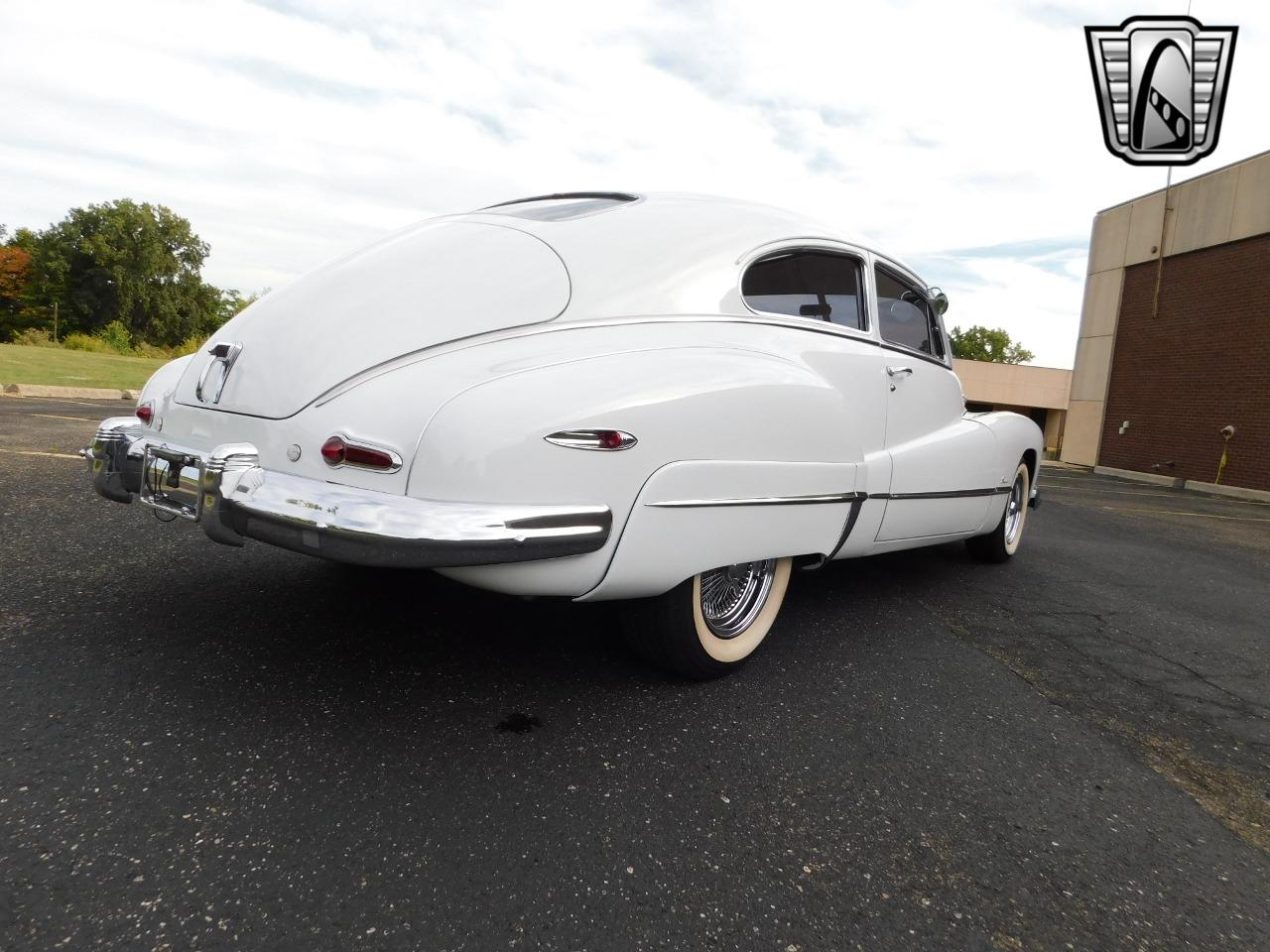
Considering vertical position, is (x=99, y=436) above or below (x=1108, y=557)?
above

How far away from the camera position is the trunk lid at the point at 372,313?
230cm

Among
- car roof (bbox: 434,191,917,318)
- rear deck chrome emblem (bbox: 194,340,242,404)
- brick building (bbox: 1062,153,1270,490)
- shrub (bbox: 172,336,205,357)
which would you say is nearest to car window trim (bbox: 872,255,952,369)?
car roof (bbox: 434,191,917,318)

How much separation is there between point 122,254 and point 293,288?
6032 centimetres

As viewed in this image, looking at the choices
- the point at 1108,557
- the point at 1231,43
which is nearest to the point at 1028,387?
the point at 1231,43

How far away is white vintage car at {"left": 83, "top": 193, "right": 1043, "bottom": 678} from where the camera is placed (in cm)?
200

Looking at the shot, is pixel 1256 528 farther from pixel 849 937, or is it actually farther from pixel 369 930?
pixel 369 930

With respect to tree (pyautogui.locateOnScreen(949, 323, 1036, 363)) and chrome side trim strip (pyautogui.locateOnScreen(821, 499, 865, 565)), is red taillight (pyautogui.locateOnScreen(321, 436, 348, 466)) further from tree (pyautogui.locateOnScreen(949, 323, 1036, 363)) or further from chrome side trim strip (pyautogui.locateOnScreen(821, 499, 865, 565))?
tree (pyautogui.locateOnScreen(949, 323, 1036, 363))

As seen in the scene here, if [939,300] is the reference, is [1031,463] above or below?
below

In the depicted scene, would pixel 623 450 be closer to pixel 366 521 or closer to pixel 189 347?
pixel 366 521

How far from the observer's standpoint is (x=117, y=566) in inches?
136

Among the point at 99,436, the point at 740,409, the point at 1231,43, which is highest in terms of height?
the point at 1231,43

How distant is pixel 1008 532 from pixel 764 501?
329 centimetres

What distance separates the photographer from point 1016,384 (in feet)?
128

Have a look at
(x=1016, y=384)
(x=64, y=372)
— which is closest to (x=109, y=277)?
(x=64, y=372)
